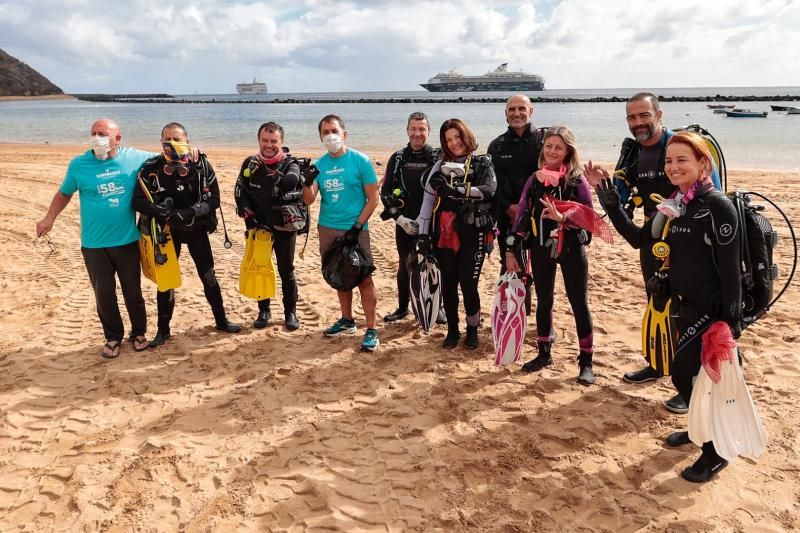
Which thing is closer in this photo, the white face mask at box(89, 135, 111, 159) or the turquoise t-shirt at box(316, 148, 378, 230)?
the white face mask at box(89, 135, 111, 159)

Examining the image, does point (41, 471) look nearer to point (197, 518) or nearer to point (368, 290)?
point (197, 518)

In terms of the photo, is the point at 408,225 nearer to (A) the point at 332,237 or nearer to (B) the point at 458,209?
(B) the point at 458,209

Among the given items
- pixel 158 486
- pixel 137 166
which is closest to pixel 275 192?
pixel 137 166

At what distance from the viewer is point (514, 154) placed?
479 centimetres

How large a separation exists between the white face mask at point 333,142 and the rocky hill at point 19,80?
15806 centimetres

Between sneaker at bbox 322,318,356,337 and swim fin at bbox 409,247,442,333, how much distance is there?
0.79 meters

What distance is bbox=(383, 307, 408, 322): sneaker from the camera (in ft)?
18.6

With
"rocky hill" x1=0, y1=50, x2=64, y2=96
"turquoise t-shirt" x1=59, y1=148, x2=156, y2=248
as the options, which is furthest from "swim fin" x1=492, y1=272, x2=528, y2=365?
"rocky hill" x1=0, y1=50, x2=64, y2=96

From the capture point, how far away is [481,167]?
14.5ft

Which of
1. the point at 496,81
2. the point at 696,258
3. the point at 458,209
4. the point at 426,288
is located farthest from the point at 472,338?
the point at 496,81

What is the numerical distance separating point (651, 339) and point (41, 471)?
13.7 feet

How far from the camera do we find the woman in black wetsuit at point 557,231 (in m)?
3.97

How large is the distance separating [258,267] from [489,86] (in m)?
127

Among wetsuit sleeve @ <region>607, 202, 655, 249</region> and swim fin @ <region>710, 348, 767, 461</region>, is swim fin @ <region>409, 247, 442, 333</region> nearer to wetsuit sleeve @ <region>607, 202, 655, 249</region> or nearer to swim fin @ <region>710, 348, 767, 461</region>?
wetsuit sleeve @ <region>607, 202, 655, 249</region>
